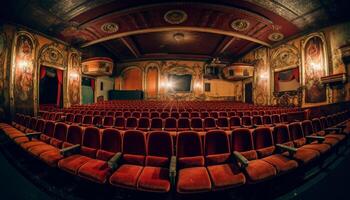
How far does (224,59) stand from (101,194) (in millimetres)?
13360

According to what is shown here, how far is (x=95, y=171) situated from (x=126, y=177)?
0.38 m

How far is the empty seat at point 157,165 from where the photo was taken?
4.28ft

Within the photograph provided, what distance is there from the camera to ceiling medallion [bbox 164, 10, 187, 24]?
20.2 feet

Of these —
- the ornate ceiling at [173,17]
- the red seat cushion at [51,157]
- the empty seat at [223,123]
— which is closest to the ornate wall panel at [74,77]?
the ornate ceiling at [173,17]

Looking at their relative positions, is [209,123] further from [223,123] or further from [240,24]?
[240,24]

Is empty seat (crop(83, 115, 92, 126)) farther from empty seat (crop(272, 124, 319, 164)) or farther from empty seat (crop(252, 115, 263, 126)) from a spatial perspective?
empty seat (crop(252, 115, 263, 126))

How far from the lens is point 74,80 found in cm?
898

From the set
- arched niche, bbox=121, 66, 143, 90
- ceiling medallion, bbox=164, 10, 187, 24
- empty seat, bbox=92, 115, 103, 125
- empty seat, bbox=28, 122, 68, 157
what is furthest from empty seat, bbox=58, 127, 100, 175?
arched niche, bbox=121, 66, 143, 90

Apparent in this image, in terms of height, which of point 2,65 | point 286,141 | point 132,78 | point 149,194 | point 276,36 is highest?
point 276,36

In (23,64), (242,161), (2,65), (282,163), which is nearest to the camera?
(242,161)

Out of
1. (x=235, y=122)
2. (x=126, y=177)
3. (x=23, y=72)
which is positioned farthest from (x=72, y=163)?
(x=23, y=72)

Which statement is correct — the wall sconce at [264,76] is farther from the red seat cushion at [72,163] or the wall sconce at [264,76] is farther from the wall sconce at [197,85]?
the red seat cushion at [72,163]

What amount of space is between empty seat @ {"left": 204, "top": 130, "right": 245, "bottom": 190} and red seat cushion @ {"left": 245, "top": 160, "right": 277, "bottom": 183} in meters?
0.09

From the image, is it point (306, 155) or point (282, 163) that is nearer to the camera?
point (282, 163)
